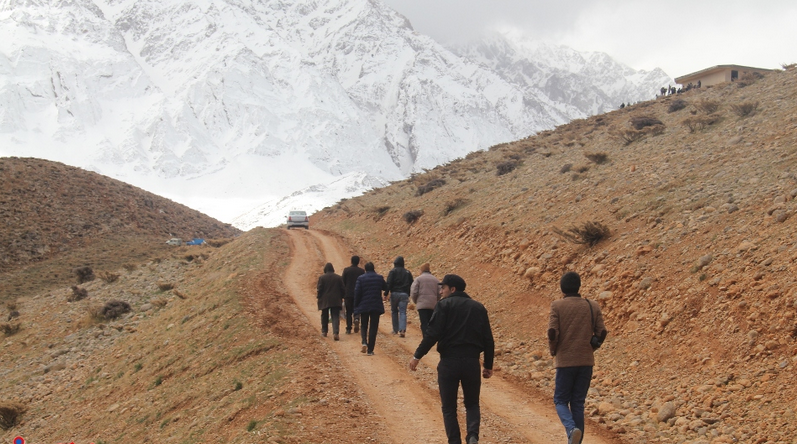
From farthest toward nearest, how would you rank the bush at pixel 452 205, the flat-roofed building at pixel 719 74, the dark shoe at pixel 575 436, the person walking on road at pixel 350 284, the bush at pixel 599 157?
the flat-roofed building at pixel 719 74 → the bush at pixel 452 205 → the bush at pixel 599 157 → the person walking on road at pixel 350 284 → the dark shoe at pixel 575 436

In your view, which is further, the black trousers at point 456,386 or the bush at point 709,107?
the bush at point 709,107

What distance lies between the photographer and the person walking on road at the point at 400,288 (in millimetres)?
14422

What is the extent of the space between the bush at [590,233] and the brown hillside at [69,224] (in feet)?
103

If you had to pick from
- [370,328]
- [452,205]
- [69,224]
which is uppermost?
[69,224]

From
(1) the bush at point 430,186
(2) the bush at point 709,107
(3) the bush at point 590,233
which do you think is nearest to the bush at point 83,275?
(1) the bush at point 430,186

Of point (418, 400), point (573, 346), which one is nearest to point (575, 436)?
point (573, 346)

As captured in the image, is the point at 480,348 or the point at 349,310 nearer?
the point at 480,348

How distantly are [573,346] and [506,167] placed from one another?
24017 mm

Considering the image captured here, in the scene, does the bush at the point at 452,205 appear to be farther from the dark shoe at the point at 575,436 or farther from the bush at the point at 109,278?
the dark shoe at the point at 575,436

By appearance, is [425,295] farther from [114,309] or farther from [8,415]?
[114,309]

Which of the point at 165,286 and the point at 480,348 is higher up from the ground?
the point at 480,348

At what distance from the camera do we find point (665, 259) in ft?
42.9

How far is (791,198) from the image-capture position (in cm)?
1256

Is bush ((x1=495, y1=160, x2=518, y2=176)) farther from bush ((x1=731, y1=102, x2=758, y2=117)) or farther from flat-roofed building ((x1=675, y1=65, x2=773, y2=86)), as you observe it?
flat-roofed building ((x1=675, y1=65, x2=773, y2=86))
